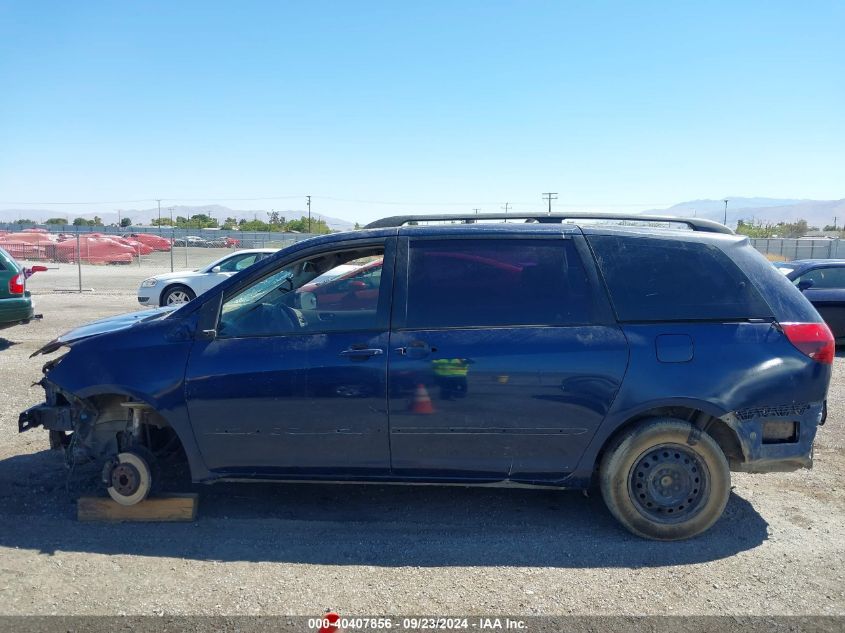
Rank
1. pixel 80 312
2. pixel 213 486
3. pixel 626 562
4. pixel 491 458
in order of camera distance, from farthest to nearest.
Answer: pixel 80 312 < pixel 213 486 < pixel 491 458 < pixel 626 562

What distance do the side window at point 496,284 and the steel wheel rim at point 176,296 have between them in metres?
12.2

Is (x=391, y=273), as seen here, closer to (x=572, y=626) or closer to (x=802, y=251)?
(x=572, y=626)

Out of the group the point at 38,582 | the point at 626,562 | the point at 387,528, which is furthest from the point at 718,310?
the point at 38,582

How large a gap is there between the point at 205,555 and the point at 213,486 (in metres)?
1.08

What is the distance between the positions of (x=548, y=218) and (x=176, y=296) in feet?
40.6

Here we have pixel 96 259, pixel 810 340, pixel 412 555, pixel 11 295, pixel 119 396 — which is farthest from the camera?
pixel 96 259

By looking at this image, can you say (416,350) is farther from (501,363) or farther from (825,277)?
(825,277)

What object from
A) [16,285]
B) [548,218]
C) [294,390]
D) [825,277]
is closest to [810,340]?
[548,218]

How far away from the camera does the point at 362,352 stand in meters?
4.27

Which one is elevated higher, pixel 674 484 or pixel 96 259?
pixel 674 484

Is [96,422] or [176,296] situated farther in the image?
[176,296]

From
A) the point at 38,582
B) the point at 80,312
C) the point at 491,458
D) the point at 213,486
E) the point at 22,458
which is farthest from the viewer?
the point at 80,312

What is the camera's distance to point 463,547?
420 cm

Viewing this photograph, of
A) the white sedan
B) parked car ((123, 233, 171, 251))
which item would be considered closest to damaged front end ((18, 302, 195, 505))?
the white sedan
